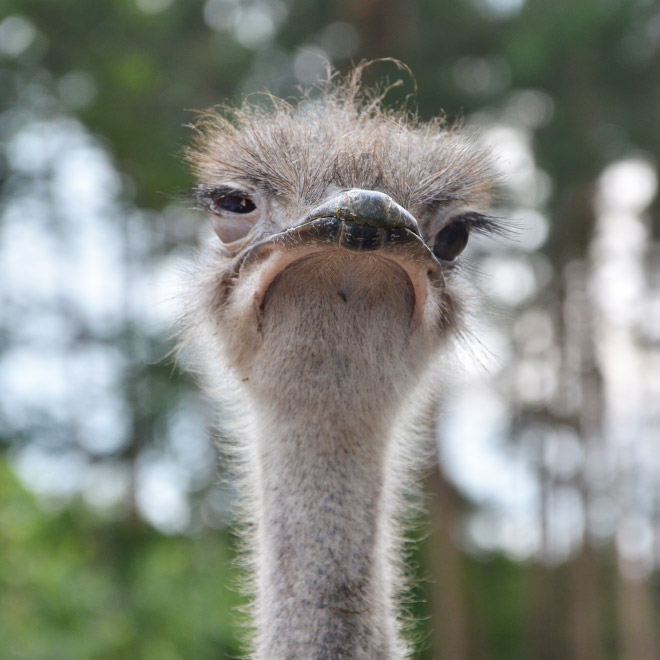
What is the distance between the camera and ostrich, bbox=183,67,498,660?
1.84m

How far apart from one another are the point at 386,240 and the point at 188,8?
784 cm

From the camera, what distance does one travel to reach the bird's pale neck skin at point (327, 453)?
1.86 m

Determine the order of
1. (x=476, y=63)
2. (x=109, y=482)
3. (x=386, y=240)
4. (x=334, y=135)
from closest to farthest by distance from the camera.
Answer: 1. (x=386, y=240)
2. (x=334, y=135)
3. (x=476, y=63)
4. (x=109, y=482)

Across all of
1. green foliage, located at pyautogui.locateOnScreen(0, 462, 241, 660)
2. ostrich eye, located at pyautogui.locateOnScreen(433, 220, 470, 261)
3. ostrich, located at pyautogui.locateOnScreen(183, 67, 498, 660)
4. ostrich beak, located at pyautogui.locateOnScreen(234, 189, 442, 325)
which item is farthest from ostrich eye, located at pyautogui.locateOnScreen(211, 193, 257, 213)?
green foliage, located at pyautogui.locateOnScreen(0, 462, 241, 660)

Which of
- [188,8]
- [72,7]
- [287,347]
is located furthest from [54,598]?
[188,8]

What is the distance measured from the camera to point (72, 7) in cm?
816

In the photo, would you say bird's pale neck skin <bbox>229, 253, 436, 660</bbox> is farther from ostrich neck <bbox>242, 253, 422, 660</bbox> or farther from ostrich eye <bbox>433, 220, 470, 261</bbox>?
ostrich eye <bbox>433, 220, 470, 261</bbox>

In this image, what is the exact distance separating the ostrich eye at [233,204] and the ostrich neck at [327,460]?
322 mm

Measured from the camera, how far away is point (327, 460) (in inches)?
79.6

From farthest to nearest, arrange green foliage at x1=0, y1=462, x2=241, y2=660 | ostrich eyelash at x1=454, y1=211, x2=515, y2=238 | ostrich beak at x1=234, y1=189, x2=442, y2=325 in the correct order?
green foliage at x1=0, y1=462, x2=241, y2=660
ostrich eyelash at x1=454, y1=211, x2=515, y2=238
ostrich beak at x1=234, y1=189, x2=442, y2=325

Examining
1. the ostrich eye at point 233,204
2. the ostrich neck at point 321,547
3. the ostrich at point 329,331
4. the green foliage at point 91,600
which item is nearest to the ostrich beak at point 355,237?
the ostrich at point 329,331

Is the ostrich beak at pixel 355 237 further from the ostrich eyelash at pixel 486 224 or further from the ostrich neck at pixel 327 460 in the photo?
the ostrich eyelash at pixel 486 224

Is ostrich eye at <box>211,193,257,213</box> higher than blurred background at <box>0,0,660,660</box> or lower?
lower

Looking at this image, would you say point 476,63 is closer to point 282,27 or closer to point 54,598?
point 282,27
